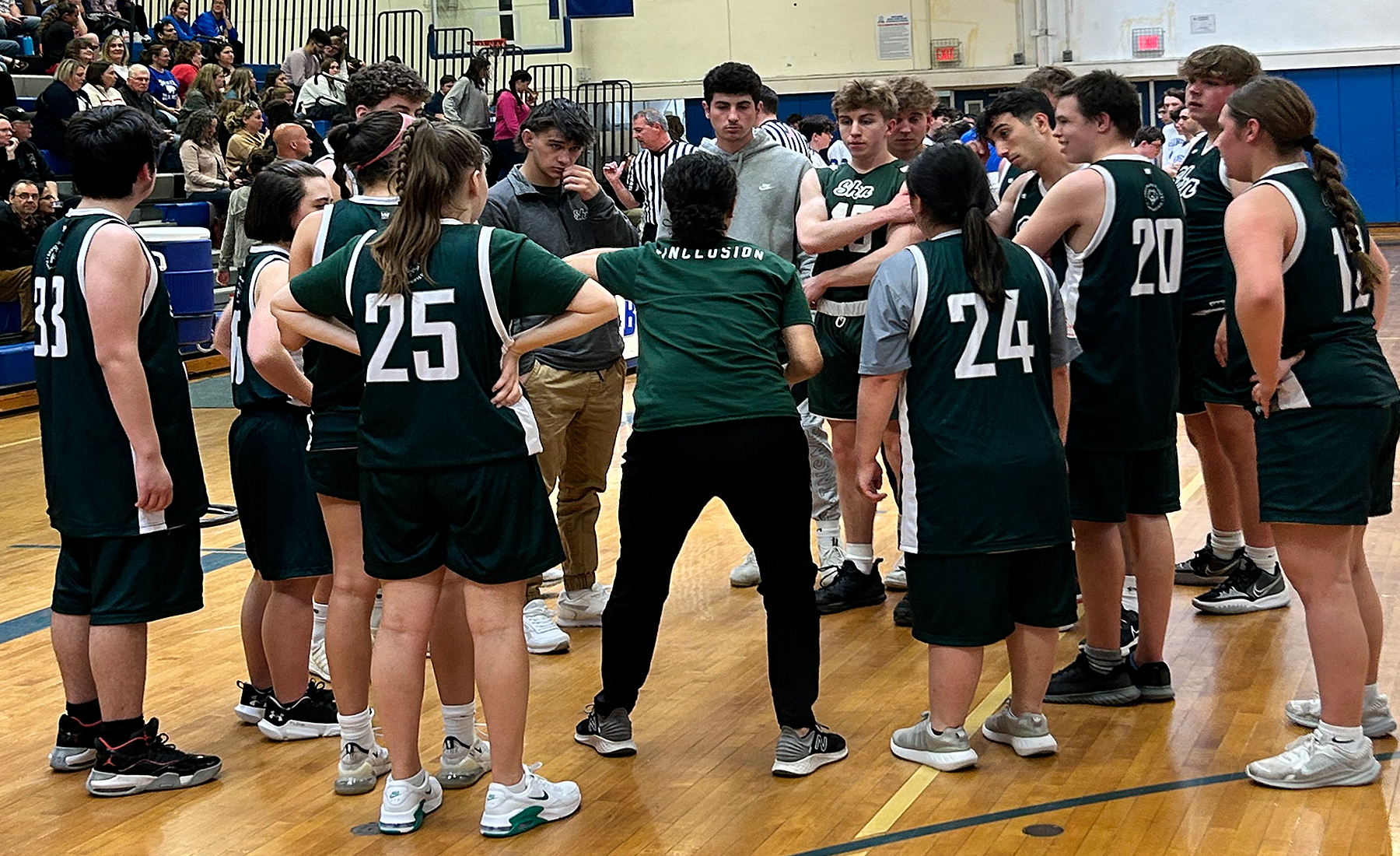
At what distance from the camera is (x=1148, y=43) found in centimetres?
2088

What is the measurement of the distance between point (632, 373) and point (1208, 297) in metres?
6.97

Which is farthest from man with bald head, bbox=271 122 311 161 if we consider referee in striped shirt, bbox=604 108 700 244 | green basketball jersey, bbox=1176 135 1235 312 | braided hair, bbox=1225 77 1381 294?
braided hair, bbox=1225 77 1381 294

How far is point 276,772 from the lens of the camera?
4023mm

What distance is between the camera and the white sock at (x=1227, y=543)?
219 inches

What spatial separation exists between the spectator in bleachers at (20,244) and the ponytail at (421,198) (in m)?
8.23

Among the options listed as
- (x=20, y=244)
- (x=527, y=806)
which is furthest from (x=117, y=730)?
(x=20, y=244)

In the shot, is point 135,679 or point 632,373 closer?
point 135,679

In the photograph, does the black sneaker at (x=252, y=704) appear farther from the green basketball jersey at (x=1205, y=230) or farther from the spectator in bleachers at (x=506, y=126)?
the spectator in bleachers at (x=506, y=126)

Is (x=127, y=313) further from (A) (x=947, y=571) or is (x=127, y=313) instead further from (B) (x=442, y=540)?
(A) (x=947, y=571)

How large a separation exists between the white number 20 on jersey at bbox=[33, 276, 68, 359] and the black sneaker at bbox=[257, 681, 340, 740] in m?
1.15

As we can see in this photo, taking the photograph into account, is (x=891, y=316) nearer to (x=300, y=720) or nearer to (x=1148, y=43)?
(x=300, y=720)

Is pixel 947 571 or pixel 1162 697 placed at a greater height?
pixel 947 571

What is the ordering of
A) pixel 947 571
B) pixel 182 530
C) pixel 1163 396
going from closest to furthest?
pixel 947 571, pixel 182 530, pixel 1163 396

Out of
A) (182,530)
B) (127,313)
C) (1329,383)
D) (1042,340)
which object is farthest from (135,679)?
(1329,383)
